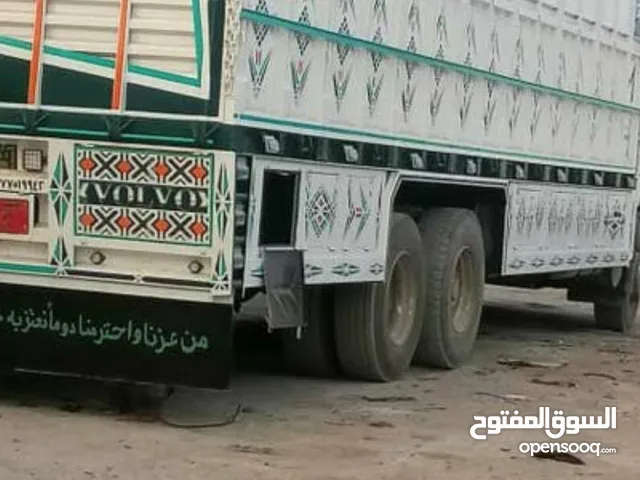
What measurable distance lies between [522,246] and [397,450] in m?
4.76

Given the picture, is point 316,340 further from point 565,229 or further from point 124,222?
A: point 565,229

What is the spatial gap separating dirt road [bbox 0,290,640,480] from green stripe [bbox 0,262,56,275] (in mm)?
877

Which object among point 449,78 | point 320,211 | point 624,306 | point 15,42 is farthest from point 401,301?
point 624,306

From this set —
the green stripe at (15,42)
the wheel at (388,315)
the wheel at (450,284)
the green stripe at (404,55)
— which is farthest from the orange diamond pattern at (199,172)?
the wheel at (450,284)

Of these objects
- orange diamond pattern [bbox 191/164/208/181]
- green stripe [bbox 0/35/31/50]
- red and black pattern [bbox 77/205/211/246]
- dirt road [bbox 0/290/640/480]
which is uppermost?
green stripe [bbox 0/35/31/50]

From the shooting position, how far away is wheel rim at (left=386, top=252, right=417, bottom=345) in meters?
10.4

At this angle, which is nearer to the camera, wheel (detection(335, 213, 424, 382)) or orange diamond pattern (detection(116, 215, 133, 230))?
orange diamond pattern (detection(116, 215, 133, 230))

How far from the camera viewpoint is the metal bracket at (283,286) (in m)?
8.29

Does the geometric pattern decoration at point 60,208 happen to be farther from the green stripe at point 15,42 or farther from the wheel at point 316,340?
the wheel at point 316,340

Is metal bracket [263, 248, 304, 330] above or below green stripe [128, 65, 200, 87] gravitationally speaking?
below

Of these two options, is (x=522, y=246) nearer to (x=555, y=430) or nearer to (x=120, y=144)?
(x=555, y=430)

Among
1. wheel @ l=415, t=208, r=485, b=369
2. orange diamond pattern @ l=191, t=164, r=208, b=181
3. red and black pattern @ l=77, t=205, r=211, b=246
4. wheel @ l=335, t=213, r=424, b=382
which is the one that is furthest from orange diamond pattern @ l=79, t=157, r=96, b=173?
wheel @ l=415, t=208, r=485, b=369

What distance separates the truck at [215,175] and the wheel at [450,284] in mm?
361

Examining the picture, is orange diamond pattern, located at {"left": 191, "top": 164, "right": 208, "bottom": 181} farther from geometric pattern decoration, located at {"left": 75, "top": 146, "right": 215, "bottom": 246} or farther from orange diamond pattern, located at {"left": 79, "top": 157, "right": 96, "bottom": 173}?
orange diamond pattern, located at {"left": 79, "top": 157, "right": 96, "bottom": 173}
